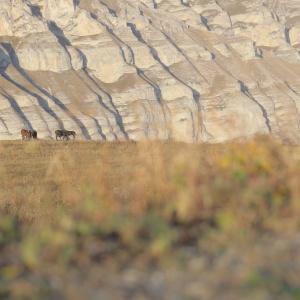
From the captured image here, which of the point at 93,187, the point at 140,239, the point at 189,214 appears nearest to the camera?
the point at 140,239

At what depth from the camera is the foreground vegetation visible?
5.65m

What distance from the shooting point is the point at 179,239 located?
7207mm

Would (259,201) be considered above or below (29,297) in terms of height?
below

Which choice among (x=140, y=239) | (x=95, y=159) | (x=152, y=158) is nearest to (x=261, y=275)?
(x=140, y=239)

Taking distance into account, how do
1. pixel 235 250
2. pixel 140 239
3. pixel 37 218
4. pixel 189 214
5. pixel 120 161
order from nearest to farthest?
1. pixel 235 250
2. pixel 140 239
3. pixel 189 214
4. pixel 37 218
5. pixel 120 161

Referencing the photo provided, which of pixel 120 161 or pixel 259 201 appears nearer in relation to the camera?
pixel 259 201

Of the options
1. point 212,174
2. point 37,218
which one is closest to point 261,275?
point 212,174

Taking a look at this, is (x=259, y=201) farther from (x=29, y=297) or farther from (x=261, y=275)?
(x=29, y=297)

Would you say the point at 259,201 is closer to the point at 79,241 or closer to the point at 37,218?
the point at 79,241

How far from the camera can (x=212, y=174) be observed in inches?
364

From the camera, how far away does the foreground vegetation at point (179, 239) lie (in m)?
5.65

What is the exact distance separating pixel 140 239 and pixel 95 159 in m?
14.5

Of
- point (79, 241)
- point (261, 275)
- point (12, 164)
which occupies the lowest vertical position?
point (12, 164)

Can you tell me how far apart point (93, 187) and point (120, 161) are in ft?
35.6
